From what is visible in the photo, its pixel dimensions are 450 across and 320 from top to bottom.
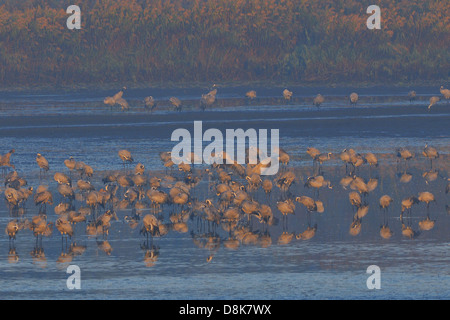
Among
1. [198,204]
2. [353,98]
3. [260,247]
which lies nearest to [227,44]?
[353,98]

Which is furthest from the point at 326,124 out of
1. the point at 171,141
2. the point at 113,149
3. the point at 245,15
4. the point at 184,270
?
the point at 245,15

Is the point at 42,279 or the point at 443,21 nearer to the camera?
the point at 42,279

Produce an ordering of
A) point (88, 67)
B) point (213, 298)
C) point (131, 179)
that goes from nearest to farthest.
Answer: point (213, 298) → point (131, 179) → point (88, 67)

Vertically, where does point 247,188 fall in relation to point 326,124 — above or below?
below

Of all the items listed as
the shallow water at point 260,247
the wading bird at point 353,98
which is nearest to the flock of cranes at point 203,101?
the wading bird at point 353,98

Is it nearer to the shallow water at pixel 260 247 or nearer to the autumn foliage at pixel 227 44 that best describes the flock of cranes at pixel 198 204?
the shallow water at pixel 260 247

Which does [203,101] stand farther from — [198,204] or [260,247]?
[260,247]

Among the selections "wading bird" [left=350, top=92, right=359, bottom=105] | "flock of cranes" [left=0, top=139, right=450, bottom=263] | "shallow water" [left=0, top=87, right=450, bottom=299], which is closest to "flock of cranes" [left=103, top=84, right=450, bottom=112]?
"wading bird" [left=350, top=92, right=359, bottom=105]

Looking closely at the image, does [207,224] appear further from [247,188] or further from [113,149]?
[113,149]
